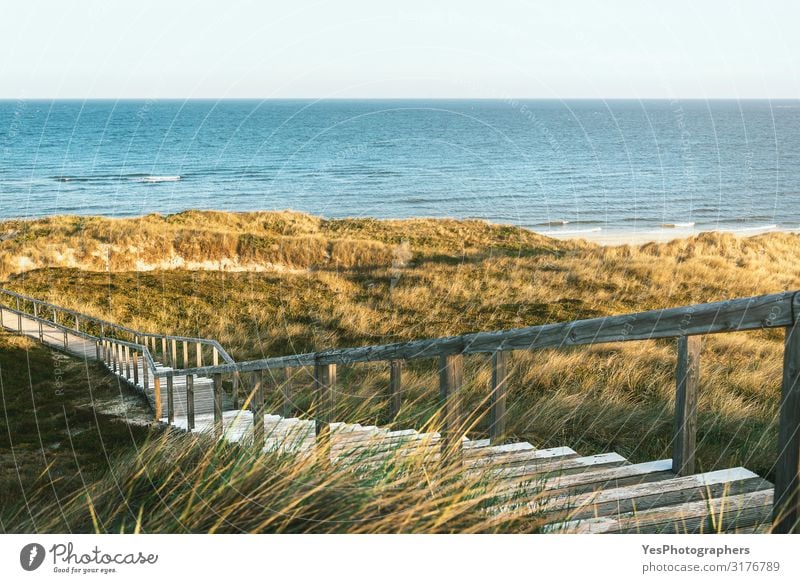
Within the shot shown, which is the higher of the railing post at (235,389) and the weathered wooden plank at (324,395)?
the weathered wooden plank at (324,395)

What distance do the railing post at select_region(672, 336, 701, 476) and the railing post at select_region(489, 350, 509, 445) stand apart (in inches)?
37.9

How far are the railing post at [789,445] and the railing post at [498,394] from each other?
1650mm

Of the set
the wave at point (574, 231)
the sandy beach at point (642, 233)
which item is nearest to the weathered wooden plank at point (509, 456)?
the sandy beach at point (642, 233)

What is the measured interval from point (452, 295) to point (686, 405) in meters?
18.9

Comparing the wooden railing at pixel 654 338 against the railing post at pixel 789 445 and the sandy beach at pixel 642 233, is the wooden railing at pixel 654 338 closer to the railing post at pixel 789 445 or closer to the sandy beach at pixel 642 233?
the railing post at pixel 789 445

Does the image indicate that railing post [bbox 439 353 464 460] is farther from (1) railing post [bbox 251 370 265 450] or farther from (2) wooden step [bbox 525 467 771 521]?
(1) railing post [bbox 251 370 265 450]

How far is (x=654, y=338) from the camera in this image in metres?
3.97

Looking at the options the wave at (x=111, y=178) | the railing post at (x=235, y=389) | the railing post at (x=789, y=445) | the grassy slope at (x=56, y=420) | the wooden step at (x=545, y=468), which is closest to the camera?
the railing post at (x=789, y=445)

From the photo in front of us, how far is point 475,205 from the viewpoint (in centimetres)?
5559

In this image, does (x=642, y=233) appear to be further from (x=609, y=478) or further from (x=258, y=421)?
(x=609, y=478)

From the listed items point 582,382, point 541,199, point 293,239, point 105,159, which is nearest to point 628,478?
point 582,382

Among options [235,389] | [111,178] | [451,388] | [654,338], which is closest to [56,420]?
[235,389]

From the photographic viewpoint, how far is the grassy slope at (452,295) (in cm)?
744

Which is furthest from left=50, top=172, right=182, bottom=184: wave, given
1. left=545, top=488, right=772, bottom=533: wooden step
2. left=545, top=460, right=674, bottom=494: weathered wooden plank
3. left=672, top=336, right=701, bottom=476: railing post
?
left=545, top=488, right=772, bottom=533: wooden step
